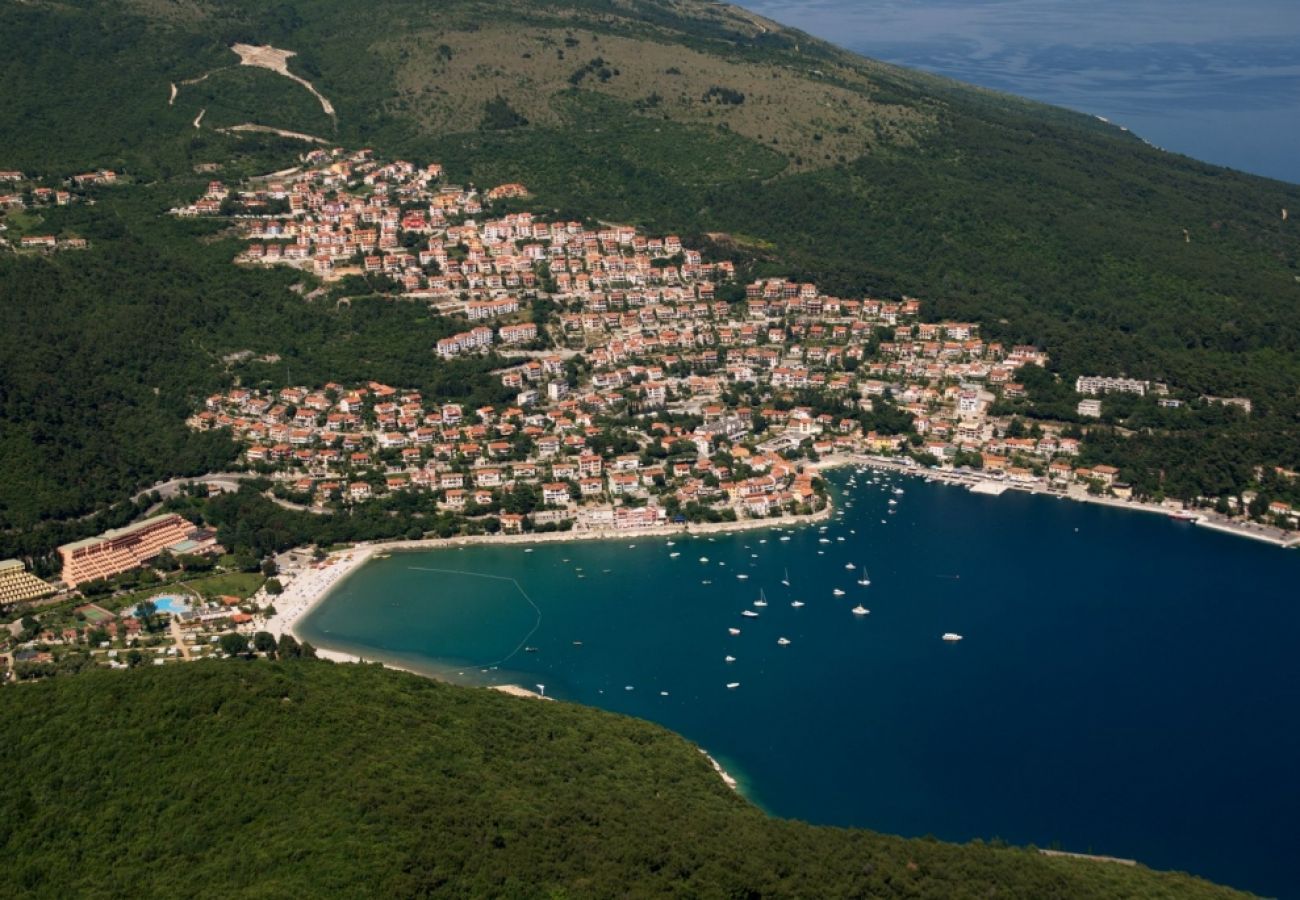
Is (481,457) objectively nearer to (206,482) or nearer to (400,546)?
(400,546)

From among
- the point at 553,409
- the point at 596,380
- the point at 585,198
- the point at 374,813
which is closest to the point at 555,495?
the point at 553,409

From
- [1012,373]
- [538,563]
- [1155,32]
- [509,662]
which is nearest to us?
[509,662]

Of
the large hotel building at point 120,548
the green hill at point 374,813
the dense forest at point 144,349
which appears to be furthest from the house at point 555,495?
the green hill at point 374,813

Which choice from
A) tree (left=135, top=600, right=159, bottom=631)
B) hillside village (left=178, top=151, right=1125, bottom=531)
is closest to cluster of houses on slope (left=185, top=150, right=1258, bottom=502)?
hillside village (left=178, top=151, right=1125, bottom=531)

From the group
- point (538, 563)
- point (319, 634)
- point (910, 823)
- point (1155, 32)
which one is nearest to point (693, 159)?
point (538, 563)

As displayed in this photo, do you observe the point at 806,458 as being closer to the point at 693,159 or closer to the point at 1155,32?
the point at 693,159

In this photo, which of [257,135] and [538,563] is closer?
[538,563]
